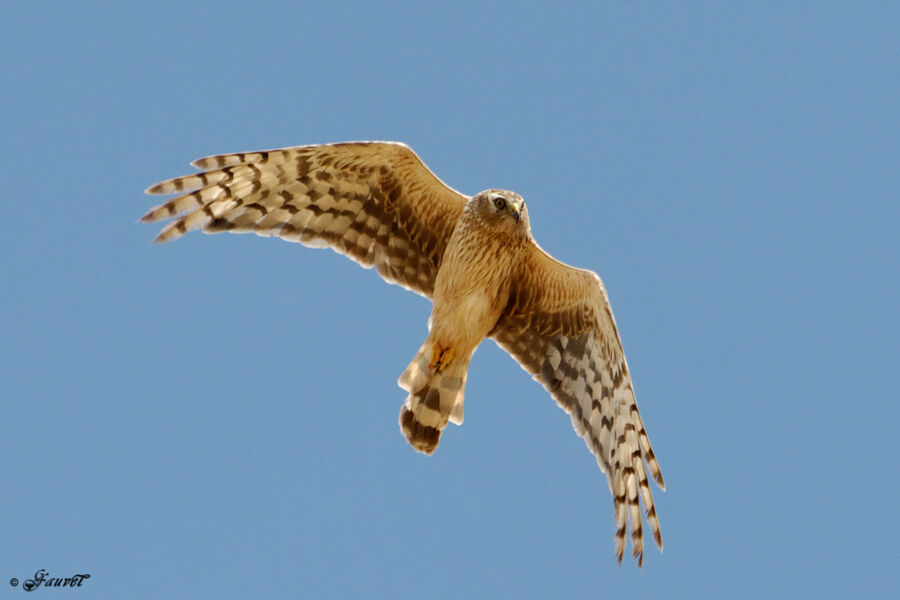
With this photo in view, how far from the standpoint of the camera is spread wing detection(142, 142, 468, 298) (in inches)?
398

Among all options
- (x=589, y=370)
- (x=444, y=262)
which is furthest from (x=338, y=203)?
(x=589, y=370)

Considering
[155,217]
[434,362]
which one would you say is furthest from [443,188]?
[155,217]

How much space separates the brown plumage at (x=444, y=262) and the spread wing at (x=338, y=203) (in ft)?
0.03

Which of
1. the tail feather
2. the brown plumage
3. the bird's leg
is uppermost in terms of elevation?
the brown plumage

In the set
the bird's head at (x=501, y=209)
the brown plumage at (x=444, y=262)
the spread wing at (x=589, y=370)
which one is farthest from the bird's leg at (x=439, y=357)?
the bird's head at (x=501, y=209)

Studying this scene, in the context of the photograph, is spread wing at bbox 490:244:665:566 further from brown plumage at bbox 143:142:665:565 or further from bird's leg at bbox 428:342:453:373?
bird's leg at bbox 428:342:453:373

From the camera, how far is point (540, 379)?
1124 centimetres

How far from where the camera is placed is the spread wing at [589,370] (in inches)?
428

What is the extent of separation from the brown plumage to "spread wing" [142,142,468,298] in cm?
1

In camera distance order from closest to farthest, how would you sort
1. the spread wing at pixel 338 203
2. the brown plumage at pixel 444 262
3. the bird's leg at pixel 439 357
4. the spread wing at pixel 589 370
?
the spread wing at pixel 338 203 → the brown plumage at pixel 444 262 → the bird's leg at pixel 439 357 → the spread wing at pixel 589 370

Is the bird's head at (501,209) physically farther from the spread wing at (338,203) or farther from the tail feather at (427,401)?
the tail feather at (427,401)

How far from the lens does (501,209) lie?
33.3ft

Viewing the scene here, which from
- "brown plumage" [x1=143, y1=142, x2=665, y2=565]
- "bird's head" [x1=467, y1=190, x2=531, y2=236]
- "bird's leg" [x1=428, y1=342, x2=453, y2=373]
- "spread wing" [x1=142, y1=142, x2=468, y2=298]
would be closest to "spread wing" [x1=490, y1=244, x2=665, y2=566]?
"brown plumage" [x1=143, y1=142, x2=665, y2=565]

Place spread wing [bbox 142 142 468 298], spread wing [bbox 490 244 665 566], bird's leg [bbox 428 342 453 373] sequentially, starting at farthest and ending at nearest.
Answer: spread wing [bbox 490 244 665 566], bird's leg [bbox 428 342 453 373], spread wing [bbox 142 142 468 298]
